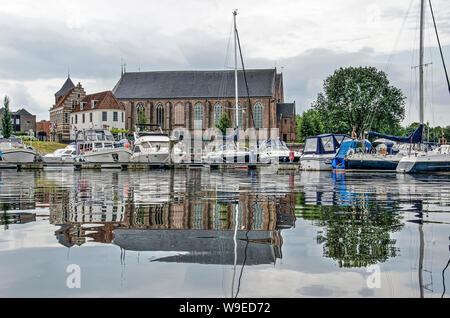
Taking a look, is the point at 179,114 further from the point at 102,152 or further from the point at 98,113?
the point at 102,152

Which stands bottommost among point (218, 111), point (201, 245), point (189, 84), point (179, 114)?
point (201, 245)

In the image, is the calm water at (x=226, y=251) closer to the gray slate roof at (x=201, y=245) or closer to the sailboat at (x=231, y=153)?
the gray slate roof at (x=201, y=245)

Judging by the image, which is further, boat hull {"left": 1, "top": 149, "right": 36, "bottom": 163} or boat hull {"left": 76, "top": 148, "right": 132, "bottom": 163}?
boat hull {"left": 1, "top": 149, "right": 36, "bottom": 163}

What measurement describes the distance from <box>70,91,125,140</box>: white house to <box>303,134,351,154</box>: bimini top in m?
52.2

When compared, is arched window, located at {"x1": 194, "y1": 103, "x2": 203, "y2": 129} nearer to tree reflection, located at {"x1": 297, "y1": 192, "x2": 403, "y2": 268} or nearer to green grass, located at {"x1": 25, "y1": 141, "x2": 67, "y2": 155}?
green grass, located at {"x1": 25, "y1": 141, "x2": 67, "y2": 155}

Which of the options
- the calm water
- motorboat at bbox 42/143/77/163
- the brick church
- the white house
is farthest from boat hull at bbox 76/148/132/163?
the brick church

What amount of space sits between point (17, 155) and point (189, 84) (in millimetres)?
51118

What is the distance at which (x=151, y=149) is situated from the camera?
3956cm

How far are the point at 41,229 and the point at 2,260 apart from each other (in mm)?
2076

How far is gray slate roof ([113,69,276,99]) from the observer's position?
288 feet

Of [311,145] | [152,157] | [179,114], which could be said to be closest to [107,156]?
[152,157]

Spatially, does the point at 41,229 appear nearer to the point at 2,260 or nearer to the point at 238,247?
the point at 2,260

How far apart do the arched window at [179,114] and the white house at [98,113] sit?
1025cm

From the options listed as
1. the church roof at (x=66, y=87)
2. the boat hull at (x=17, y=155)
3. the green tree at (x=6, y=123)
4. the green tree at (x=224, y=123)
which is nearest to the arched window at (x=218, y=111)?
the green tree at (x=224, y=123)
